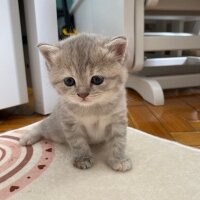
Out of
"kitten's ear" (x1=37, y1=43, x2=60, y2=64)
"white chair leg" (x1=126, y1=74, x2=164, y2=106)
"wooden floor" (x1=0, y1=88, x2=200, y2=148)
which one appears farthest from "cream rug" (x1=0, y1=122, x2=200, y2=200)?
"white chair leg" (x1=126, y1=74, x2=164, y2=106)

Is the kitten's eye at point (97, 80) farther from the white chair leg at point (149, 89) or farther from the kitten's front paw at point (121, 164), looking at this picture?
the white chair leg at point (149, 89)

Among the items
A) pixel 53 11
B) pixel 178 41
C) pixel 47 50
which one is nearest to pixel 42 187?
pixel 47 50

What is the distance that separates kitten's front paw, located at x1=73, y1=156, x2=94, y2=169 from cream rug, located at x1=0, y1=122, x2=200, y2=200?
0.02 metres

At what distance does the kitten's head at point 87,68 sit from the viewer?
0.67 m

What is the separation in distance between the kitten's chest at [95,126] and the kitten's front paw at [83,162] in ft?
0.25

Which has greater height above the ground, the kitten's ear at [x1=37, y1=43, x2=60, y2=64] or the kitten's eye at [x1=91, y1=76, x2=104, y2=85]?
the kitten's ear at [x1=37, y1=43, x2=60, y2=64]

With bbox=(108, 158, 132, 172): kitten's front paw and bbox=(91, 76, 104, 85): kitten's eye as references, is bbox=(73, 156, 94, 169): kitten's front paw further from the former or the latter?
bbox=(91, 76, 104, 85): kitten's eye

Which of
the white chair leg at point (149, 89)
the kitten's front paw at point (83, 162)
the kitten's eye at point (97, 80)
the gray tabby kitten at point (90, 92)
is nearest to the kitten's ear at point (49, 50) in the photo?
the gray tabby kitten at point (90, 92)

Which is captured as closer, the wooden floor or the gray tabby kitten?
the gray tabby kitten

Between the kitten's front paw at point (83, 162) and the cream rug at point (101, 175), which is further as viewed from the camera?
the kitten's front paw at point (83, 162)

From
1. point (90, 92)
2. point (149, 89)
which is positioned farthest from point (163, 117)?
point (90, 92)

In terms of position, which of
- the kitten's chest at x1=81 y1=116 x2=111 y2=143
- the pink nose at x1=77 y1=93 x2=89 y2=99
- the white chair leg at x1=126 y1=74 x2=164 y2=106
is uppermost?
the pink nose at x1=77 y1=93 x2=89 y2=99

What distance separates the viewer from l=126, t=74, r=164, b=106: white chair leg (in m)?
1.37

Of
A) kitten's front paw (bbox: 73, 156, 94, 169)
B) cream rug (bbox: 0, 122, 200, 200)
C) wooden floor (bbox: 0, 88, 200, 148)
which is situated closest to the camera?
cream rug (bbox: 0, 122, 200, 200)
